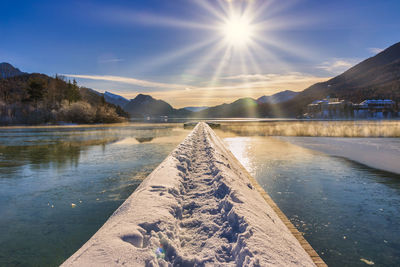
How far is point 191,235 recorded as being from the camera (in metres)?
3.42

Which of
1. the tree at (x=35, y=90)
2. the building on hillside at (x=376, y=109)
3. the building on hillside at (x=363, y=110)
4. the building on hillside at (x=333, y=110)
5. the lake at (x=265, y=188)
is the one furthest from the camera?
the building on hillside at (x=333, y=110)

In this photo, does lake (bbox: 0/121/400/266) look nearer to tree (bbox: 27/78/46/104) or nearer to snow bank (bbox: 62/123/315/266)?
snow bank (bbox: 62/123/315/266)

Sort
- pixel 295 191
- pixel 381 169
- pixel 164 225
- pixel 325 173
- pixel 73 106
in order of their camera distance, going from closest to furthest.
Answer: pixel 164 225, pixel 295 191, pixel 325 173, pixel 381 169, pixel 73 106

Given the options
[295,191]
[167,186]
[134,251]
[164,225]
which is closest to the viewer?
[134,251]

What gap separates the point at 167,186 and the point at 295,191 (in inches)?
164

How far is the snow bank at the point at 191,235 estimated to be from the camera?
2.55 meters

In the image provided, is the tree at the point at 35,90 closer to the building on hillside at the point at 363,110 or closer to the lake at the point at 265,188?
the lake at the point at 265,188

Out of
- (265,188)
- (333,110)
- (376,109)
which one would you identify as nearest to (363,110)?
(376,109)

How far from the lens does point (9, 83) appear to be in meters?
131

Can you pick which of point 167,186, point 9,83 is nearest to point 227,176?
point 167,186

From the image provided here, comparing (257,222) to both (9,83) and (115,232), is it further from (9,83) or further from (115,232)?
(9,83)

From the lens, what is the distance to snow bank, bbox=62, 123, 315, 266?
2.55 metres

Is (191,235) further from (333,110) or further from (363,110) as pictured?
(333,110)

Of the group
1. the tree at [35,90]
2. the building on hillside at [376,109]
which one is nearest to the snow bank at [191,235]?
the tree at [35,90]
